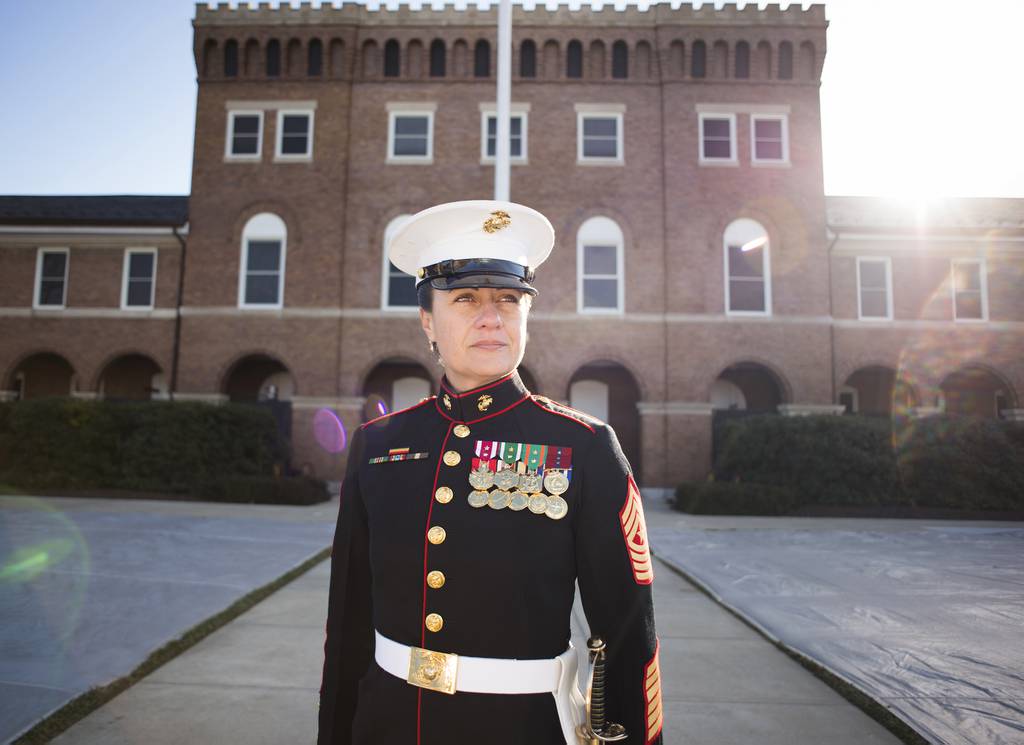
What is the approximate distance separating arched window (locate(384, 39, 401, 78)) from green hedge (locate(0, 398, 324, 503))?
1084cm

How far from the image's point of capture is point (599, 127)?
1864 cm

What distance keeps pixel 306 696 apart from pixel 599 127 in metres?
17.6

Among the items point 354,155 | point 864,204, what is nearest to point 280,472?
point 354,155

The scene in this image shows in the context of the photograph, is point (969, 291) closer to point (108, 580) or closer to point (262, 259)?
point (262, 259)

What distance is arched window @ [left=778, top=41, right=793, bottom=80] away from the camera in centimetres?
1855

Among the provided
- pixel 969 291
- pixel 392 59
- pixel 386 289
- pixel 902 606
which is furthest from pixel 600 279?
pixel 902 606

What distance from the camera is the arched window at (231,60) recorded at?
749 inches

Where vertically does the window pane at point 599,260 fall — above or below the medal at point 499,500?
above

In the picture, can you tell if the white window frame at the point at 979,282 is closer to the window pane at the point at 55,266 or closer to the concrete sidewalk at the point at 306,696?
the concrete sidewalk at the point at 306,696

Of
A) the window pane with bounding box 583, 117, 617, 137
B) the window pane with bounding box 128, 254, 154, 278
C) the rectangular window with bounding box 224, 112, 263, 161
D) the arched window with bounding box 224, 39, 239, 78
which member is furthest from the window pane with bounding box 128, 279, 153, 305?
the window pane with bounding box 583, 117, 617, 137

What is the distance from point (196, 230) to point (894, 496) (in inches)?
761

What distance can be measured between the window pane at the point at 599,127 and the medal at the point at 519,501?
60.0 ft

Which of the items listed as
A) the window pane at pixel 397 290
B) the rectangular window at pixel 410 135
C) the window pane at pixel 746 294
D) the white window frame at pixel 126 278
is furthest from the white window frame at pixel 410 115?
the window pane at pixel 746 294

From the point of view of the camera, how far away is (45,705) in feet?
12.4
